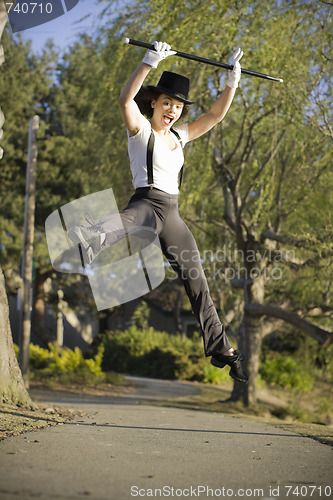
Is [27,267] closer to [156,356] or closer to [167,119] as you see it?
[156,356]

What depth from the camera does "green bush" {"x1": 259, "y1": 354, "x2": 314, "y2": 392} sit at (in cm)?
1720

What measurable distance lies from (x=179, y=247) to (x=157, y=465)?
5.00ft

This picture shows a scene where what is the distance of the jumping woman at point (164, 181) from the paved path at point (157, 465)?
68 centimetres

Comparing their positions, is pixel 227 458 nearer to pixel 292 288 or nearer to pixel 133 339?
pixel 292 288

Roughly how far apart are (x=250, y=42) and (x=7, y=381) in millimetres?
6111

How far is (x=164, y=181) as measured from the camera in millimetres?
4168

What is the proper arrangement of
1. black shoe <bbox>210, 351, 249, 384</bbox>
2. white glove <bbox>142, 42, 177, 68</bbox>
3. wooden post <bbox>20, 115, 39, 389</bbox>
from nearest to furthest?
white glove <bbox>142, 42, 177, 68</bbox> < black shoe <bbox>210, 351, 249, 384</bbox> < wooden post <bbox>20, 115, 39, 389</bbox>

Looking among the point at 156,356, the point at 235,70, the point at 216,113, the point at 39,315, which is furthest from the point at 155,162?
the point at 39,315

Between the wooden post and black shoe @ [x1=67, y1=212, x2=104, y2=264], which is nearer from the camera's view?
black shoe @ [x1=67, y1=212, x2=104, y2=264]

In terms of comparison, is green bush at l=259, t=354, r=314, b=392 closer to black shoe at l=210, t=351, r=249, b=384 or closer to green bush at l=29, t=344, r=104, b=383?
green bush at l=29, t=344, r=104, b=383

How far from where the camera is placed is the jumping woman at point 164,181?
13.0 ft

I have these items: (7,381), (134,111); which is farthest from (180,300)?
(134,111)

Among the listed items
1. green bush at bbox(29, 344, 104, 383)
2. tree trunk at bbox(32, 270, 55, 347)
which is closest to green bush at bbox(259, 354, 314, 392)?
green bush at bbox(29, 344, 104, 383)

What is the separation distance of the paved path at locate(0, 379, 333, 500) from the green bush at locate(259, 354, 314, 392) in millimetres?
12904
